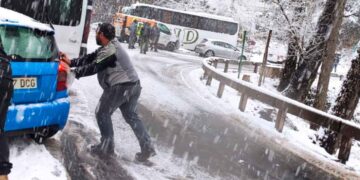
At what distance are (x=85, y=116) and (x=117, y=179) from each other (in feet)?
9.22

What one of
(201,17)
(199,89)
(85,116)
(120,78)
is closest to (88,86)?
(85,116)

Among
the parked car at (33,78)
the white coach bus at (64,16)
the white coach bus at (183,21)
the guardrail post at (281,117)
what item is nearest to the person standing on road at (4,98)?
the parked car at (33,78)

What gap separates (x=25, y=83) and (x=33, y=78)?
0.41 feet

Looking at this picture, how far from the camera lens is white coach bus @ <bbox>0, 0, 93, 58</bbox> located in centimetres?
934

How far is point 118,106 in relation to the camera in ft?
21.5

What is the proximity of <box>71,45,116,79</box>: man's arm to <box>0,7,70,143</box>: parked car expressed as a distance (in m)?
0.24

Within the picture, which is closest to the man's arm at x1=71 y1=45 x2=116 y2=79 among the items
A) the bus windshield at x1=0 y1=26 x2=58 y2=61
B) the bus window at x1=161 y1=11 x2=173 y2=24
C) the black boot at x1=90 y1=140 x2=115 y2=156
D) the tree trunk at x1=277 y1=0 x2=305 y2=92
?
the bus windshield at x1=0 y1=26 x2=58 y2=61

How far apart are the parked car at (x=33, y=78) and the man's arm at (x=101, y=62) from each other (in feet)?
0.80

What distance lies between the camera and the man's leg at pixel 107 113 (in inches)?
252

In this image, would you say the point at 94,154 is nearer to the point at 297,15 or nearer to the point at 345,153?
the point at 345,153

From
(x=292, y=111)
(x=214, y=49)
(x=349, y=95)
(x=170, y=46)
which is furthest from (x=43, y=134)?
(x=214, y=49)

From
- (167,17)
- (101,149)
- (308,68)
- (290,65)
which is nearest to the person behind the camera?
(101,149)

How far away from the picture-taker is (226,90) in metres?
16.1

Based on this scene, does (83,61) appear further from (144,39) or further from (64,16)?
(144,39)
